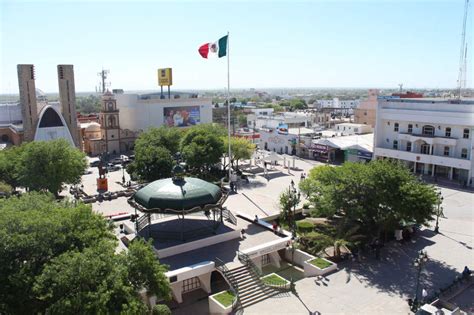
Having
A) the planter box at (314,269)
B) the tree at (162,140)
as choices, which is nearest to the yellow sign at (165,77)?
the tree at (162,140)

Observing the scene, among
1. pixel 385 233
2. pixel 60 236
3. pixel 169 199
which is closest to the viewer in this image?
pixel 60 236

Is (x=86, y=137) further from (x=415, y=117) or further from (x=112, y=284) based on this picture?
(x=112, y=284)

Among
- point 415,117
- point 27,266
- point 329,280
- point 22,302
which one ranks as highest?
point 415,117

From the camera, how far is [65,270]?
14305 mm

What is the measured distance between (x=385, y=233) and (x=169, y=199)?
1568 cm

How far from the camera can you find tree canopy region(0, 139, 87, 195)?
34.6 metres

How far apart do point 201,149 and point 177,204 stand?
19.5 m

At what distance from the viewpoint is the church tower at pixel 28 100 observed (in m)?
63.1

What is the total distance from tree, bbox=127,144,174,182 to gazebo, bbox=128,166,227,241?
11818 mm

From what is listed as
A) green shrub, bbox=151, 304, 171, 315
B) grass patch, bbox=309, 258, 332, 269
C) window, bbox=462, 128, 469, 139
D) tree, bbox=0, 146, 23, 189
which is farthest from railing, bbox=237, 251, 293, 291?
window, bbox=462, 128, 469, 139

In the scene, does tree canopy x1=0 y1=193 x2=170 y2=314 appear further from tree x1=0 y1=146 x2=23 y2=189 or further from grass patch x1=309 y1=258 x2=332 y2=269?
tree x1=0 y1=146 x2=23 y2=189

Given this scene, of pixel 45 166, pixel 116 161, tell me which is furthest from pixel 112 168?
pixel 45 166

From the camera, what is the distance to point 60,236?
15969 mm

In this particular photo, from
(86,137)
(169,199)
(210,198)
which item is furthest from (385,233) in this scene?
(86,137)
